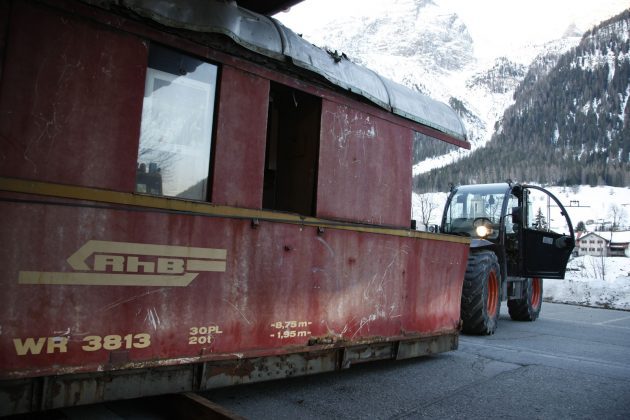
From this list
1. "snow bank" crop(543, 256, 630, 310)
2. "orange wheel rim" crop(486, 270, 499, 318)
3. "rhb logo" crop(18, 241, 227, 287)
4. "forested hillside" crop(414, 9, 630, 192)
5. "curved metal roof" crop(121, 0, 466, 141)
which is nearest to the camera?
"rhb logo" crop(18, 241, 227, 287)

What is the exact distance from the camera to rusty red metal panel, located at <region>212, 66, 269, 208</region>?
372cm

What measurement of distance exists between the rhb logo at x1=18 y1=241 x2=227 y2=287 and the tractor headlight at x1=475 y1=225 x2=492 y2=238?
7.32m

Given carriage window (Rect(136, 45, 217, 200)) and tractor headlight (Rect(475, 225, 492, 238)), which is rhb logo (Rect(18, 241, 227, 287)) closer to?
carriage window (Rect(136, 45, 217, 200))

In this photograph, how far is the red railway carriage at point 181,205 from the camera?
2791 millimetres

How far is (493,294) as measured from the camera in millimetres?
8773

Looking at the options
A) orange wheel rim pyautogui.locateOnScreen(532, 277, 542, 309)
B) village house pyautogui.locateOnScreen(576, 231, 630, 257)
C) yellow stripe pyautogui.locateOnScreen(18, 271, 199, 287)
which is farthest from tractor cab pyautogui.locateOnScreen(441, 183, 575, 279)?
village house pyautogui.locateOnScreen(576, 231, 630, 257)

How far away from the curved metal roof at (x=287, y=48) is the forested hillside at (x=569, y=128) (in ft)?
276

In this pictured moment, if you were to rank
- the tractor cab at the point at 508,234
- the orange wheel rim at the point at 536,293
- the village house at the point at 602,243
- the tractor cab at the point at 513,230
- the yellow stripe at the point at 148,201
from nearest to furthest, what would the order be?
the yellow stripe at the point at 148,201 → the tractor cab at the point at 508,234 → the tractor cab at the point at 513,230 → the orange wheel rim at the point at 536,293 → the village house at the point at 602,243

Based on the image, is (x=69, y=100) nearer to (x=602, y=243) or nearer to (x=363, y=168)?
(x=363, y=168)

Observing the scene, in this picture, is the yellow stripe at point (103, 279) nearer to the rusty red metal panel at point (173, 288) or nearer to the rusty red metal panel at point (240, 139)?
the rusty red metal panel at point (173, 288)

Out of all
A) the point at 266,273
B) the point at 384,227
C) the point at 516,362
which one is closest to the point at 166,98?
the point at 266,273

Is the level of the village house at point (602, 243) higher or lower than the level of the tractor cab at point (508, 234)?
higher

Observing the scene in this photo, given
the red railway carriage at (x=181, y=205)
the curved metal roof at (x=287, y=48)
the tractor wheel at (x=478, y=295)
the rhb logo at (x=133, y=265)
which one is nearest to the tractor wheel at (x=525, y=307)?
the tractor wheel at (x=478, y=295)

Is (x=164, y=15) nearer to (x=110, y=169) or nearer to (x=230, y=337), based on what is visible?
(x=110, y=169)
